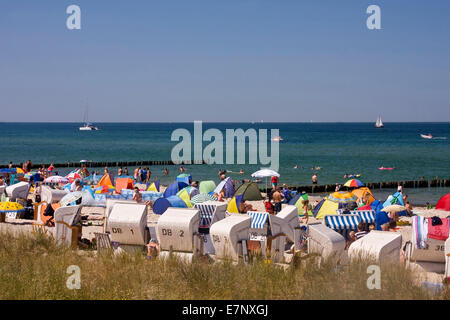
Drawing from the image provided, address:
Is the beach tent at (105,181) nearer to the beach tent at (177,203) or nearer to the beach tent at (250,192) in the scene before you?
the beach tent at (250,192)

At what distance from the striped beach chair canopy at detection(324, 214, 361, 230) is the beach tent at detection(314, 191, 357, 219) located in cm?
495

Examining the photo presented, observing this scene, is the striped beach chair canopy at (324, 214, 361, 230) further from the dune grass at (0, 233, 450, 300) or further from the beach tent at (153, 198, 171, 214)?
the beach tent at (153, 198, 171, 214)

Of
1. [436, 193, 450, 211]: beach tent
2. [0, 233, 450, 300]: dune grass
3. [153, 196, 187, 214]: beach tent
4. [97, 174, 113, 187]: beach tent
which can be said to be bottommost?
[436, 193, 450, 211]: beach tent

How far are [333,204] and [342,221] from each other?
5.69 metres

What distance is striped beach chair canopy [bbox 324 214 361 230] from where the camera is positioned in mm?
13664

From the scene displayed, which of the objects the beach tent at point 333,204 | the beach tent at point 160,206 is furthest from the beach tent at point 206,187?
the beach tent at point 333,204

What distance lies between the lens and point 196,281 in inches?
306

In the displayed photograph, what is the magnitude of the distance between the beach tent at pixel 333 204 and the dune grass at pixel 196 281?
429 inches

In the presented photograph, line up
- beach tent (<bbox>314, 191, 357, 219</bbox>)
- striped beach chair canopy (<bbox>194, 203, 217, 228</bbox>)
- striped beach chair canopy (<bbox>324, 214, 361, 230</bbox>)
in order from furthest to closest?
beach tent (<bbox>314, 191, 357, 219</bbox>), striped beach chair canopy (<bbox>194, 203, 217, 228</bbox>), striped beach chair canopy (<bbox>324, 214, 361, 230</bbox>)

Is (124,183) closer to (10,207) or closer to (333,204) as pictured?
(10,207)

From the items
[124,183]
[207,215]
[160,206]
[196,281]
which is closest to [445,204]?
[160,206]

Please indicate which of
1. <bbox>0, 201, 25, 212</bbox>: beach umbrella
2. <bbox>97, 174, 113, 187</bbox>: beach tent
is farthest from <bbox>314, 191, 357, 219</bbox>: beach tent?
<bbox>97, 174, 113, 187</bbox>: beach tent
